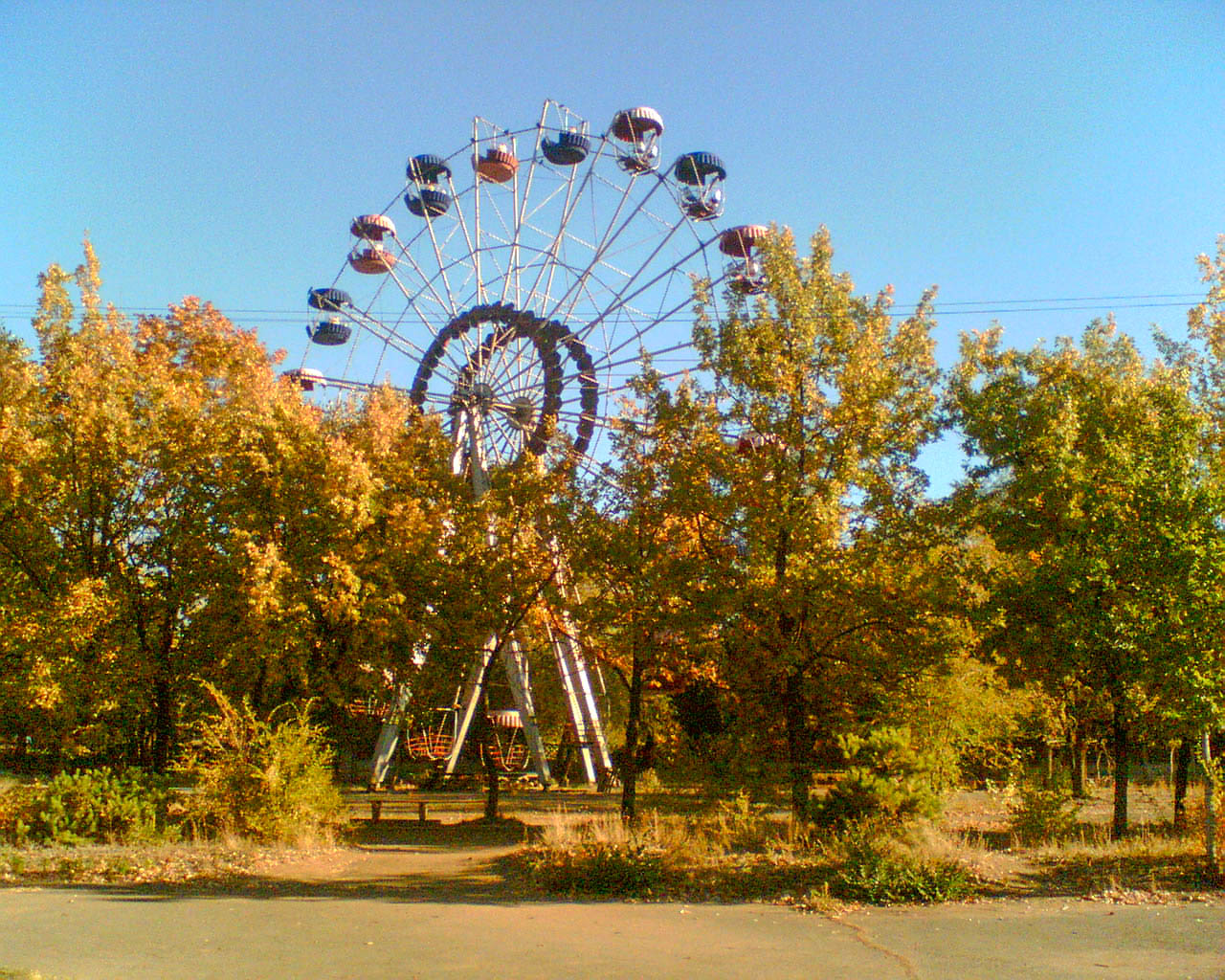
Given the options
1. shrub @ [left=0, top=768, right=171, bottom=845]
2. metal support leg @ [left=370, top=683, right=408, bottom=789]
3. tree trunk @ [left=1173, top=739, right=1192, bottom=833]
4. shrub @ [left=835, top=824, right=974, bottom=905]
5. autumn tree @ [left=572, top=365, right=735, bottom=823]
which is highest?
autumn tree @ [left=572, top=365, right=735, bottom=823]

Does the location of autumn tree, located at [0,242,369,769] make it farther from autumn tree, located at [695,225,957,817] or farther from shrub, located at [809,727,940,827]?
shrub, located at [809,727,940,827]

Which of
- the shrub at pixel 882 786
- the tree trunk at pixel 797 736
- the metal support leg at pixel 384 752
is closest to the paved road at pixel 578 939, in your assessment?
the shrub at pixel 882 786

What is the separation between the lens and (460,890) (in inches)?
412

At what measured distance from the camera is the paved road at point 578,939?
22.4 feet

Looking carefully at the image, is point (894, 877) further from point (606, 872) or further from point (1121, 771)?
point (1121, 771)

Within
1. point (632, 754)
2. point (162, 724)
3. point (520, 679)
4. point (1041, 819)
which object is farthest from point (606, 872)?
point (520, 679)

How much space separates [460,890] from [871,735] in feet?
16.1

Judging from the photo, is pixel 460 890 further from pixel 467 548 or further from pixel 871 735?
pixel 467 548

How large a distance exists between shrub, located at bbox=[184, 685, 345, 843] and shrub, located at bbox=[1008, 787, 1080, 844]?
9.47 m

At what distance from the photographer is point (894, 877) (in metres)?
9.34

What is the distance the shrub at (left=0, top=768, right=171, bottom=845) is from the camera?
41.4ft

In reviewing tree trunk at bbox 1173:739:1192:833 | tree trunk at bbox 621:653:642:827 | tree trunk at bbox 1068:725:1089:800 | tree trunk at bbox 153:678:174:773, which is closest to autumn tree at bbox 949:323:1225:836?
tree trunk at bbox 1173:739:1192:833

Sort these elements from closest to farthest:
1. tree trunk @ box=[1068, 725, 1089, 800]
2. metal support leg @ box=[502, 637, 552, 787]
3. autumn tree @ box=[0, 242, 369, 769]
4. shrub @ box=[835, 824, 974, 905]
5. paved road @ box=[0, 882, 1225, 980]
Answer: paved road @ box=[0, 882, 1225, 980], shrub @ box=[835, 824, 974, 905], autumn tree @ box=[0, 242, 369, 769], tree trunk @ box=[1068, 725, 1089, 800], metal support leg @ box=[502, 637, 552, 787]

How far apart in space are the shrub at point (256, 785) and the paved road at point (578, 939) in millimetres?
2979
